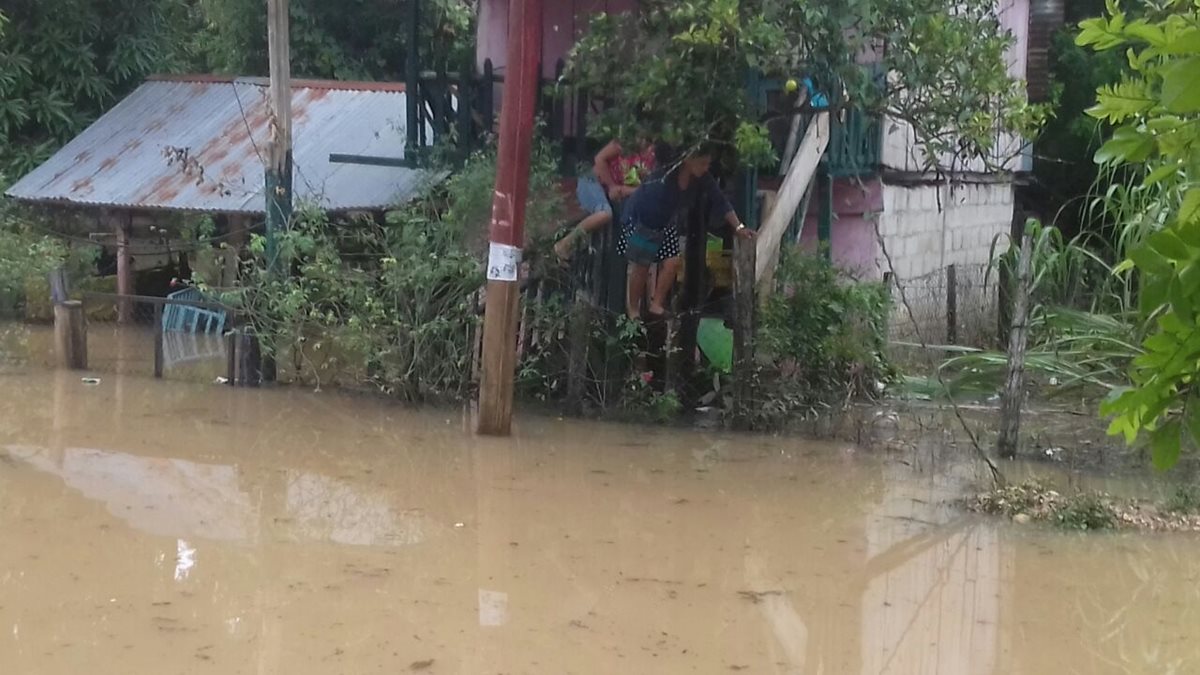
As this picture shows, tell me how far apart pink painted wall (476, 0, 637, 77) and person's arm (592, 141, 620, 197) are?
177cm

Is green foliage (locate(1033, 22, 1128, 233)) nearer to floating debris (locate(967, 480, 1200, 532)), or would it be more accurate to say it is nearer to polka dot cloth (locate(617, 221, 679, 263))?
polka dot cloth (locate(617, 221, 679, 263))

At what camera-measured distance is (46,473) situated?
8.23 m

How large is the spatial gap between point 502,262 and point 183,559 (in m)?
3.23

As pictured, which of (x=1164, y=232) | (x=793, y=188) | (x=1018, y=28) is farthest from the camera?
(x=1018, y=28)

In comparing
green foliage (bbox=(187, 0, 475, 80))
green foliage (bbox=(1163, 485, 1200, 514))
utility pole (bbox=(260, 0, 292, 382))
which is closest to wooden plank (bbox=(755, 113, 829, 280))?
green foliage (bbox=(1163, 485, 1200, 514))

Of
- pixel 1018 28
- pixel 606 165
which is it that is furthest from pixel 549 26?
pixel 1018 28

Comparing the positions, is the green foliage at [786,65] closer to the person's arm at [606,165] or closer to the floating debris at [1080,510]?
the person's arm at [606,165]

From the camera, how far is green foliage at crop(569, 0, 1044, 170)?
8.52 meters

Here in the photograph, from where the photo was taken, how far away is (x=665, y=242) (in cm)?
1008

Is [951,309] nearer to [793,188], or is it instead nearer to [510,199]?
[793,188]

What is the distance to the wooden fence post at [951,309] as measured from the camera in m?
11.9

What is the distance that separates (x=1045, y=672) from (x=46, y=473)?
6.08 m

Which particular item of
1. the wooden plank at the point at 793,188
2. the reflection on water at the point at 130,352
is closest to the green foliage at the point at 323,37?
the reflection on water at the point at 130,352

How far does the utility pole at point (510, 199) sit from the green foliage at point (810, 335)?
1.91m
